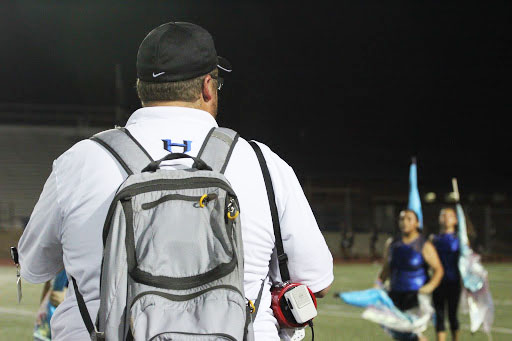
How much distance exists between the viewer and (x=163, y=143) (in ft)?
6.70

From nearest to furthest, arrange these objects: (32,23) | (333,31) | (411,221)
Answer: (411,221)
(32,23)
(333,31)

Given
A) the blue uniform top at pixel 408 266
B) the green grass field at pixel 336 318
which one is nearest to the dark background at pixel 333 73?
the green grass field at pixel 336 318

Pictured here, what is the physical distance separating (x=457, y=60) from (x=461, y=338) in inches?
1413

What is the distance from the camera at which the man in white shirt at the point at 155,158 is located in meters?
1.99

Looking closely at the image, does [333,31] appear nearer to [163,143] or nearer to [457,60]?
[457,60]

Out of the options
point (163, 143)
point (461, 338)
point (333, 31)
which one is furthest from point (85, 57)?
point (163, 143)

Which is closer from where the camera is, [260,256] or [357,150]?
[260,256]

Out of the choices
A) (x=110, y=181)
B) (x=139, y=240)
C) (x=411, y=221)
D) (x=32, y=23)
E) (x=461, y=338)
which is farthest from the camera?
(x=32, y=23)

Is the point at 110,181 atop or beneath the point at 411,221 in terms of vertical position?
atop

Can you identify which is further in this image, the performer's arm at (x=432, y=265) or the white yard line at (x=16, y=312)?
the white yard line at (x=16, y=312)

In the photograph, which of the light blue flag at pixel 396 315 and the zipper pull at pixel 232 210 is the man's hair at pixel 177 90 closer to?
the zipper pull at pixel 232 210

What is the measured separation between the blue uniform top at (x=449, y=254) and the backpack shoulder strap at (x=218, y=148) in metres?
8.47

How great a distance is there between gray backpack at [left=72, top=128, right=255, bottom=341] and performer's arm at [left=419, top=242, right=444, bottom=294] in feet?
25.1

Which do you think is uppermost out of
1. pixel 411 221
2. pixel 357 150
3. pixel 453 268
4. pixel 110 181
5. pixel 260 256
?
pixel 110 181
